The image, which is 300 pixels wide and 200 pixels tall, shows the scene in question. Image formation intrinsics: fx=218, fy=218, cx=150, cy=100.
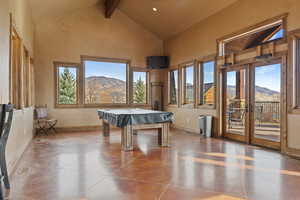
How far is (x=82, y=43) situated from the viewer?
26.2ft

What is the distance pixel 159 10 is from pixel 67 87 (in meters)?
4.24

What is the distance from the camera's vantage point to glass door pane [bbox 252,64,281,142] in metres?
4.94

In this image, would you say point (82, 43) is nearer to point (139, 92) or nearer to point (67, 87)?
point (67, 87)

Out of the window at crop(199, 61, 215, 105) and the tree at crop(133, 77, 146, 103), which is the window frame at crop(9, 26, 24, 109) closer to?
the tree at crop(133, 77, 146, 103)

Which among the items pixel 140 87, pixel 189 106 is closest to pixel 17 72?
pixel 140 87

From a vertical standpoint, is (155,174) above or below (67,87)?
below

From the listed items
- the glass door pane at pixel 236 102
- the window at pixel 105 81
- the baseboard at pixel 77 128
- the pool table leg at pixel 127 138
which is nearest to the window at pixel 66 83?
the window at pixel 105 81

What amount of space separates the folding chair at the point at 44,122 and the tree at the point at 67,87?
730mm

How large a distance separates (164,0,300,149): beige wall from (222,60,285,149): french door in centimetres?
52

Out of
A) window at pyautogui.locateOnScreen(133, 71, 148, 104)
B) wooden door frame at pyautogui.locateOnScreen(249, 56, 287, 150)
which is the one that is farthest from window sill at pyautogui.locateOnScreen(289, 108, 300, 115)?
window at pyautogui.locateOnScreen(133, 71, 148, 104)

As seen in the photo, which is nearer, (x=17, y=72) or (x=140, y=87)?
(x=17, y=72)

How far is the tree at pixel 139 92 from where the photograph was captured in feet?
29.6

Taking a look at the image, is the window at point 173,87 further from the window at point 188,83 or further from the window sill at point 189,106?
the window sill at point 189,106

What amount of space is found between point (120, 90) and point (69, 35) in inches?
107
